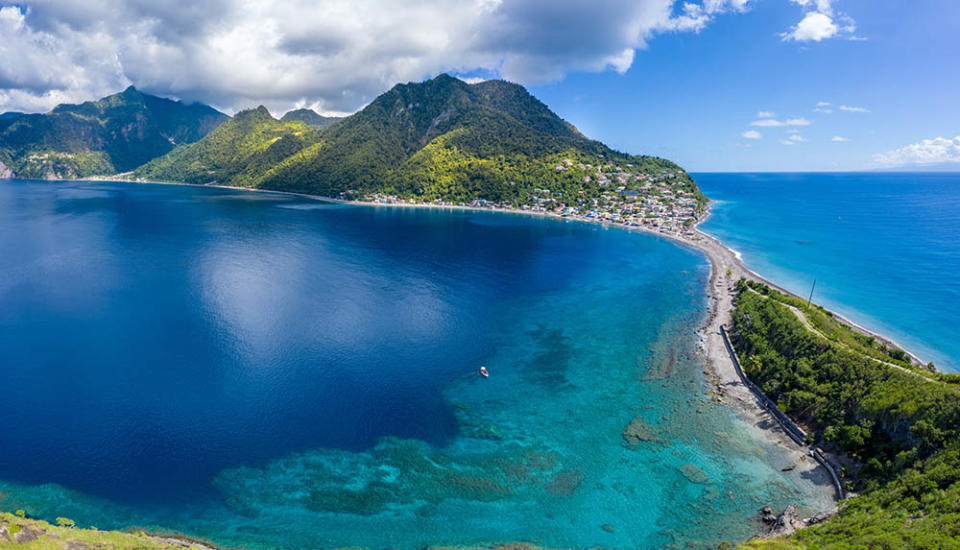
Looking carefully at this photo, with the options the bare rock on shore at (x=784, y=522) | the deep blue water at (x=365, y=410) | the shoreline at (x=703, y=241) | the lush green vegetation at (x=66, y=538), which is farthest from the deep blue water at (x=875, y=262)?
the lush green vegetation at (x=66, y=538)

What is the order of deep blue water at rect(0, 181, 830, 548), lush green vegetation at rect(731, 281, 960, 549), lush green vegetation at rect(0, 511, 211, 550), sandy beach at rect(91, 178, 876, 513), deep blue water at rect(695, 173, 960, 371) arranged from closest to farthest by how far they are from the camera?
lush green vegetation at rect(0, 511, 211, 550) < lush green vegetation at rect(731, 281, 960, 549) < deep blue water at rect(0, 181, 830, 548) < sandy beach at rect(91, 178, 876, 513) < deep blue water at rect(695, 173, 960, 371)

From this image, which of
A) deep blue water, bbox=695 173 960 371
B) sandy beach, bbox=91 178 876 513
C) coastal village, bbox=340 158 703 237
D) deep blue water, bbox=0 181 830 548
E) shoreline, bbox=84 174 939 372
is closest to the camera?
deep blue water, bbox=0 181 830 548

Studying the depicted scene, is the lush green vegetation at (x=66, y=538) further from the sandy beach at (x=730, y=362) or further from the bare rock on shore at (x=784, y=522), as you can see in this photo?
the sandy beach at (x=730, y=362)

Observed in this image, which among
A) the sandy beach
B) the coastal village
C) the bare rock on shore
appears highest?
the coastal village

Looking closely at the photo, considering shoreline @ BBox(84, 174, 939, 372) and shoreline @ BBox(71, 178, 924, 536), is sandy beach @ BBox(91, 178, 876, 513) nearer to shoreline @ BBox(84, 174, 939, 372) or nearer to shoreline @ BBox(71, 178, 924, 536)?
shoreline @ BBox(71, 178, 924, 536)

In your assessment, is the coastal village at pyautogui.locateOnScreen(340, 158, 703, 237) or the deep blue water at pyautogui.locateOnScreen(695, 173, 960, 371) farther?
the coastal village at pyautogui.locateOnScreen(340, 158, 703, 237)

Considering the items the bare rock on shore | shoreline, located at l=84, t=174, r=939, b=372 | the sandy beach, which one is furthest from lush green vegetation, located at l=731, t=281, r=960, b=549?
shoreline, located at l=84, t=174, r=939, b=372
